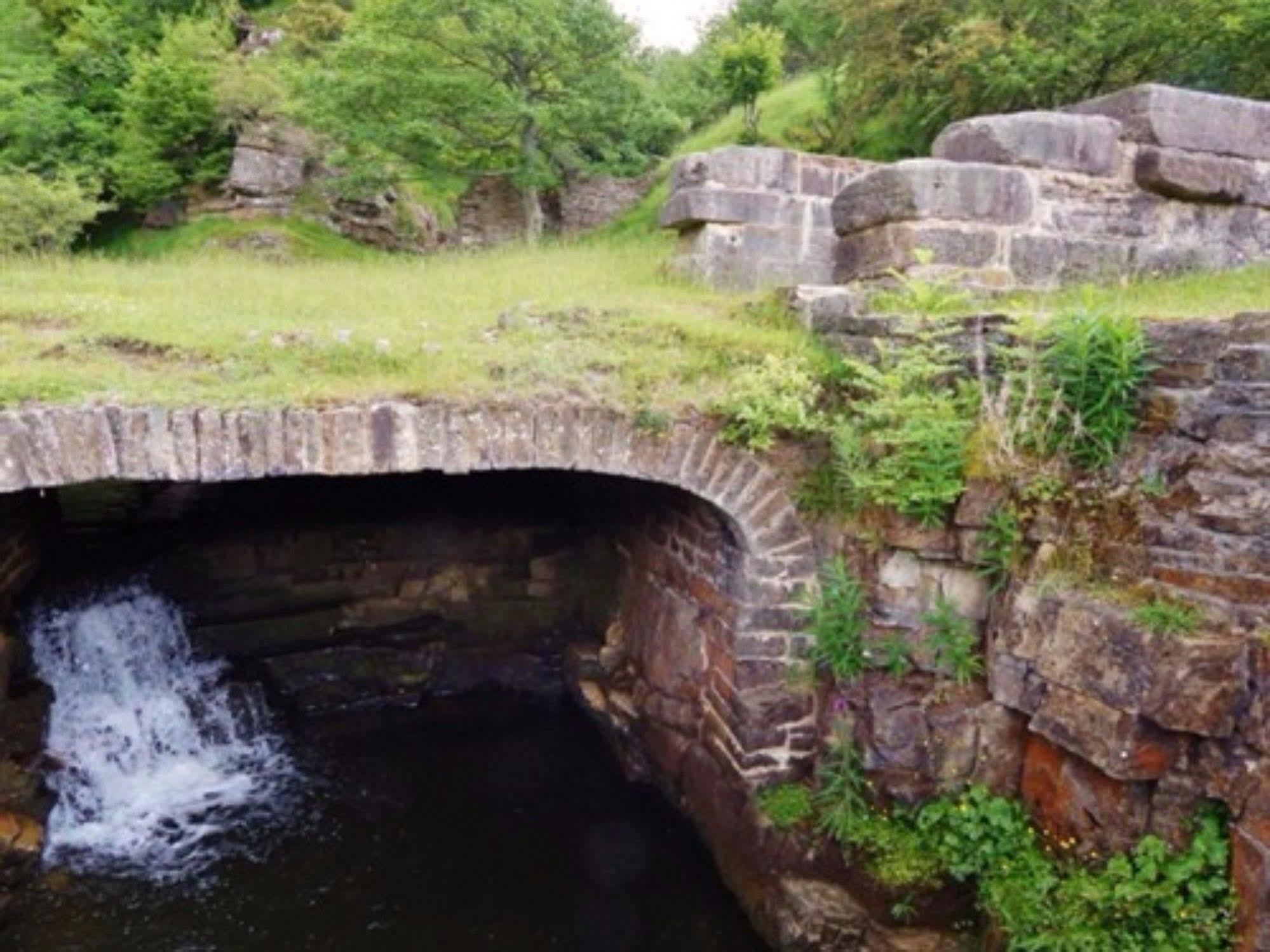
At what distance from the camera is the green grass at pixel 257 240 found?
14.1m

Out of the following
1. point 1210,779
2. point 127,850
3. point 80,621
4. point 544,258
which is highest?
point 544,258

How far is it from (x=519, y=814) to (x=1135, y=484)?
4.25 m

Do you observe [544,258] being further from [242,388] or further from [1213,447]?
[1213,447]

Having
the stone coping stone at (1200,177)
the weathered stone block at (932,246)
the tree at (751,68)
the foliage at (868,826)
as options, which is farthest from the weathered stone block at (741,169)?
the tree at (751,68)

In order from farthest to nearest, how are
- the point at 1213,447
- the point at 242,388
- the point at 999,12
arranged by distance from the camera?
the point at 999,12 < the point at 242,388 < the point at 1213,447

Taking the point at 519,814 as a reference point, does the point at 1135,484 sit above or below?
above

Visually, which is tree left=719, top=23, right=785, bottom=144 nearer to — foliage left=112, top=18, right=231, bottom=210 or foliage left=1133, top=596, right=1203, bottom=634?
foliage left=112, top=18, right=231, bottom=210

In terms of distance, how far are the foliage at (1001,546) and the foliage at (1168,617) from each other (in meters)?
0.60

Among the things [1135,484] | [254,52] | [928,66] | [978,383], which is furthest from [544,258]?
[254,52]

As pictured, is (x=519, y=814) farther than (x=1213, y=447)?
Yes

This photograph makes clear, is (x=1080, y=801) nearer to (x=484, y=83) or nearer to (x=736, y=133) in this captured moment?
(x=484, y=83)

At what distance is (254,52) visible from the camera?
17.1 metres

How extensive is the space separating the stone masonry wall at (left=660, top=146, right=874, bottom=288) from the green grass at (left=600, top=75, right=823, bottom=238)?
18.2ft

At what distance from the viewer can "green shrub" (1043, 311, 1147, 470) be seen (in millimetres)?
3600
